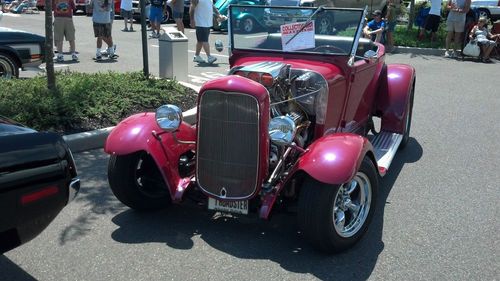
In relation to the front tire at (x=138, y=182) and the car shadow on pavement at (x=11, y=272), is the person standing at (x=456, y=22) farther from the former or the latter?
the car shadow on pavement at (x=11, y=272)

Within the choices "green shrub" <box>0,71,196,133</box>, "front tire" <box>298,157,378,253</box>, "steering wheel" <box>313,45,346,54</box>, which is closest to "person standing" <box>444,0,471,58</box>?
"green shrub" <box>0,71,196,133</box>

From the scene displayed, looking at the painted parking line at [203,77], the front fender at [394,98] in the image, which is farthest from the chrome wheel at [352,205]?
the painted parking line at [203,77]

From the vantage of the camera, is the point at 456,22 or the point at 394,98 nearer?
the point at 394,98

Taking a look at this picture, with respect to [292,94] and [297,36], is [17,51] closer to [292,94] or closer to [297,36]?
[297,36]

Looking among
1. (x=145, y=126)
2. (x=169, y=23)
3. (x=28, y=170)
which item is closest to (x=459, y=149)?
(x=145, y=126)

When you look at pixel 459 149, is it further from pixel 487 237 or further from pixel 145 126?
pixel 145 126

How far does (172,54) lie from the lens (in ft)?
27.5

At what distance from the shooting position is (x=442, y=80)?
34.9 feet

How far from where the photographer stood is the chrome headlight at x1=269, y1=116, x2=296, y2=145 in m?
3.49

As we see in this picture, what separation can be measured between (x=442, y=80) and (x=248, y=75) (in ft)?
25.4

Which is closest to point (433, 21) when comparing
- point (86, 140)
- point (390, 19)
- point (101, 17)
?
point (390, 19)

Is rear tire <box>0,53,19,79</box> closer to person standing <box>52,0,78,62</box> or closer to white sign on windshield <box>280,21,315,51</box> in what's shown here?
person standing <box>52,0,78,62</box>

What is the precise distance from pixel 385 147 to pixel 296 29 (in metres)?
1.50

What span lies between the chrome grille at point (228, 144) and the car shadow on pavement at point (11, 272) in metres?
1.28
